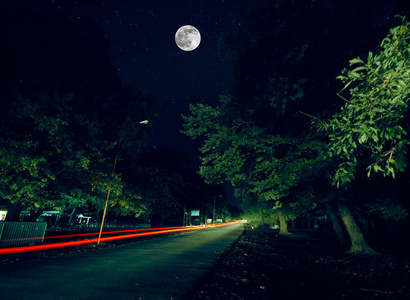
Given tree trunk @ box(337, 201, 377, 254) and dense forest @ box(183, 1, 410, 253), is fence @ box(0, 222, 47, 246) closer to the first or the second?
dense forest @ box(183, 1, 410, 253)

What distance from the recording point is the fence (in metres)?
12.3

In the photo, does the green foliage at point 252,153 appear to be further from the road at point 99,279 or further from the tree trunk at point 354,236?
the road at point 99,279

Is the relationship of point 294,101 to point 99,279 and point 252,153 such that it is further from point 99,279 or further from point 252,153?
point 99,279

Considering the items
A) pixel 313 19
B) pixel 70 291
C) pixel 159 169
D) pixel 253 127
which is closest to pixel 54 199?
pixel 70 291

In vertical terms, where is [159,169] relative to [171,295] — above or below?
above

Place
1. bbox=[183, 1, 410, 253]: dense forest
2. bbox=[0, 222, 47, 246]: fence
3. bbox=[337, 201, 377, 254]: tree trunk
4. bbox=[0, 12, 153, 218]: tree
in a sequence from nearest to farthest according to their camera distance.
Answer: bbox=[183, 1, 410, 253]: dense forest < bbox=[337, 201, 377, 254]: tree trunk < bbox=[0, 222, 47, 246]: fence < bbox=[0, 12, 153, 218]: tree

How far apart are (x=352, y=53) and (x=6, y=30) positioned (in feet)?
71.1

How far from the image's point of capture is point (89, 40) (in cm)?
1956

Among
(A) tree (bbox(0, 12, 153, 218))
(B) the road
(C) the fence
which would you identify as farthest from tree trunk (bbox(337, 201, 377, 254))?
(C) the fence

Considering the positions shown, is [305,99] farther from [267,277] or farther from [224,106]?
[267,277]

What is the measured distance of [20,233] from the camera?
13133mm

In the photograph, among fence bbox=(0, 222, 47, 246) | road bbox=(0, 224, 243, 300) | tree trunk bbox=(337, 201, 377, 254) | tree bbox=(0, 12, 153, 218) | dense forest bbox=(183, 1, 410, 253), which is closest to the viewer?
road bbox=(0, 224, 243, 300)

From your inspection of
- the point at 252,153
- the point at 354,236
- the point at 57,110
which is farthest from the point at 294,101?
the point at 57,110

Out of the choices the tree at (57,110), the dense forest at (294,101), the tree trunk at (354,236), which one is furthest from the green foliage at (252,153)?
the tree at (57,110)
